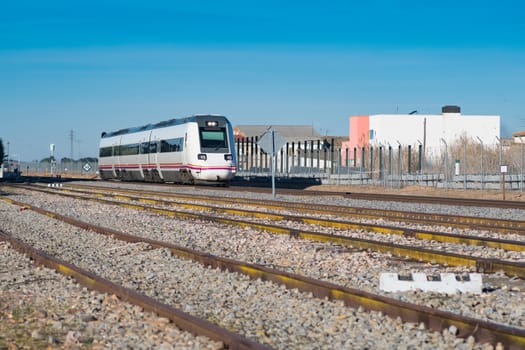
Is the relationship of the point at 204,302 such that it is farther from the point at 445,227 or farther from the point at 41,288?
the point at 445,227

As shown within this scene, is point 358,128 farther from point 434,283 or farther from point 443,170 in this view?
point 434,283

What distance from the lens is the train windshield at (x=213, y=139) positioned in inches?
1414

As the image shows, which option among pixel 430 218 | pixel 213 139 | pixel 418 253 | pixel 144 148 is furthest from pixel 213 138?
pixel 418 253

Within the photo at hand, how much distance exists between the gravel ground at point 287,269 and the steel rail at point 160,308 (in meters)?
0.44

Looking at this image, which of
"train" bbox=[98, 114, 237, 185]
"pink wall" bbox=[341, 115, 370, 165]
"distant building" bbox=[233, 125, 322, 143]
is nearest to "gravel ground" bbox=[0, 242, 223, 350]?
"train" bbox=[98, 114, 237, 185]

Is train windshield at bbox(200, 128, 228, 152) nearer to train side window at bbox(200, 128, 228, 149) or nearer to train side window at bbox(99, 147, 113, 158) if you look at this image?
Result: train side window at bbox(200, 128, 228, 149)

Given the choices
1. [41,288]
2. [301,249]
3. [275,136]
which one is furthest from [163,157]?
[41,288]

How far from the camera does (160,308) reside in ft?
23.3

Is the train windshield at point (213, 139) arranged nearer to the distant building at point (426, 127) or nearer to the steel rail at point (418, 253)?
the steel rail at point (418, 253)

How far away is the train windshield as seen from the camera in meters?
35.9

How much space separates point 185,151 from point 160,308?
2979 cm

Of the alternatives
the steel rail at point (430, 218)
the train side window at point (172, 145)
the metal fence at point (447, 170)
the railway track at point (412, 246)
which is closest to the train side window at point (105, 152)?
the metal fence at point (447, 170)

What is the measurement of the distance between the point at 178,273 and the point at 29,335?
11.6 ft

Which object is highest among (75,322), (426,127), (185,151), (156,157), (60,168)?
(426,127)
